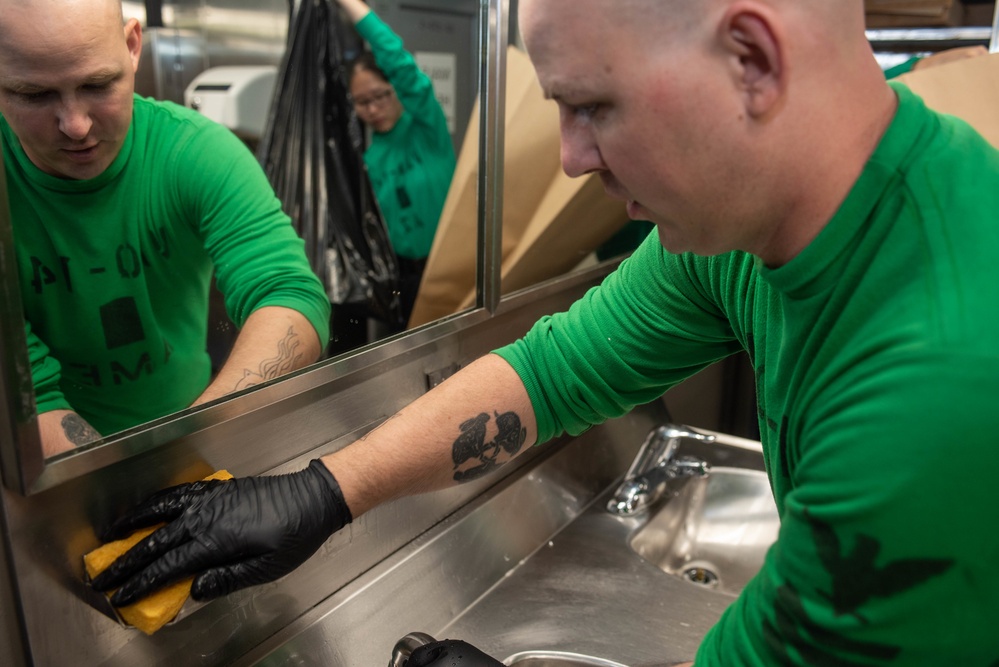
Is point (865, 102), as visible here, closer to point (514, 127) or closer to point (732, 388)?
point (514, 127)

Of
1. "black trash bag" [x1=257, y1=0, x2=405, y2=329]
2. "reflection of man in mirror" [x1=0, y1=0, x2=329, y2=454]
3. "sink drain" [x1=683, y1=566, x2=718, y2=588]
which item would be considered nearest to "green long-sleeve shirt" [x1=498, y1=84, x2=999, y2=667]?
"reflection of man in mirror" [x1=0, y1=0, x2=329, y2=454]

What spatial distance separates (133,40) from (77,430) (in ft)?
1.50

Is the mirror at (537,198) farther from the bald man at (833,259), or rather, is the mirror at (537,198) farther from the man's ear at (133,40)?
the bald man at (833,259)

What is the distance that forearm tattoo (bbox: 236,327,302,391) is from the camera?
3.01 feet

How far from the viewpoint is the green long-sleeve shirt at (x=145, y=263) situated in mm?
817

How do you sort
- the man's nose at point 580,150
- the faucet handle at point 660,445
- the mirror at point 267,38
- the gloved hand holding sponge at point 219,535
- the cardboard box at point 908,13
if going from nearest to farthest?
the man's nose at point 580,150
the gloved hand holding sponge at point 219,535
the faucet handle at point 660,445
the mirror at point 267,38
the cardboard box at point 908,13

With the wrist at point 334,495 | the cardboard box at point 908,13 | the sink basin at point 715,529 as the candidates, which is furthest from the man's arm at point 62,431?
the cardboard box at point 908,13

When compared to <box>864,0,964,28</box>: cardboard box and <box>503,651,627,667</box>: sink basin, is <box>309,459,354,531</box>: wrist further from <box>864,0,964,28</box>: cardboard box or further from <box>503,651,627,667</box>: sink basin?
<box>864,0,964,28</box>: cardboard box

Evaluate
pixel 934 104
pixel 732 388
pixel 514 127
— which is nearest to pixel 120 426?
pixel 514 127

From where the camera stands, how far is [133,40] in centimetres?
93

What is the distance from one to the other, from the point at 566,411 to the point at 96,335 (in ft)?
1.81

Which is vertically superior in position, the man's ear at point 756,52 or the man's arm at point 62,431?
the man's ear at point 756,52

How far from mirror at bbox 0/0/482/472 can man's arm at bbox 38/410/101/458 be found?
407 millimetres

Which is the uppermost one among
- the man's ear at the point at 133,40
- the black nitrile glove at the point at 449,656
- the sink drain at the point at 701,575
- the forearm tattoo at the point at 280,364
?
the man's ear at the point at 133,40
